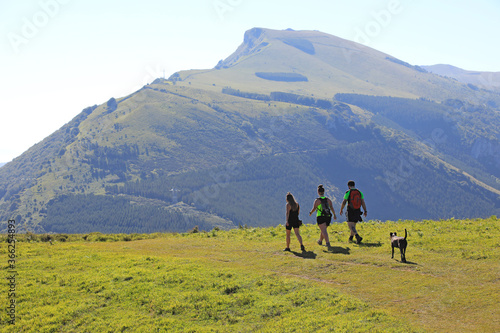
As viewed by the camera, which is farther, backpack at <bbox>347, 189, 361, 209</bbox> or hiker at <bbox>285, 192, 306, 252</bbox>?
backpack at <bbox>347, 189, 361, 209</bbox>

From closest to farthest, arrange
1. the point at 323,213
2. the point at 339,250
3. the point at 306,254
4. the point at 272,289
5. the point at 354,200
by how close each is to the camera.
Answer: the point at 272,289, the point at 306,254, the point at 339,250, the point at 323,213, the point at 354,200

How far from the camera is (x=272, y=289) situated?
1590cm

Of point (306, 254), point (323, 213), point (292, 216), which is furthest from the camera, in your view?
point (323, 213)

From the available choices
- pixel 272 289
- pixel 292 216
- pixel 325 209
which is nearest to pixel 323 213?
pixel 325 209

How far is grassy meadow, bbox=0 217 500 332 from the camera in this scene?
13.1m

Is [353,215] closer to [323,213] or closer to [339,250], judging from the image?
→ [323,213]

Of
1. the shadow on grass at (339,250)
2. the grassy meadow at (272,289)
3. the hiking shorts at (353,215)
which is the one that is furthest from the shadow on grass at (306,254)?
the hiking shorts at (353,215)

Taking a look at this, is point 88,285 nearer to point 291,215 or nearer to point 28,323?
point 28,323

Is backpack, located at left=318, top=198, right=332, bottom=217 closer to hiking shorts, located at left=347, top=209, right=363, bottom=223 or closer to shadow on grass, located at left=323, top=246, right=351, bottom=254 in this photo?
hiking shorts, located at left=347, top=209, right=363, bottom=223

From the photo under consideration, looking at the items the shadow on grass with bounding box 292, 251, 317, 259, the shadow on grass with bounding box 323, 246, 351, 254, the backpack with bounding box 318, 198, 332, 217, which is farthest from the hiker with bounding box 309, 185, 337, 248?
the shadow on grass with bounding box 292, 251, 317, 259

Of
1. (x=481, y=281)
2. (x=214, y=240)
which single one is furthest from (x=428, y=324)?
(x=214, y=240)

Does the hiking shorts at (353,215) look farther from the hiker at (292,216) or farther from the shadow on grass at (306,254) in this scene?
the shadow on grass at (306,254)

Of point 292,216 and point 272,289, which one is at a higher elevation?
point 292,216

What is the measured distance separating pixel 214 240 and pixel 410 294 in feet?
51.1
